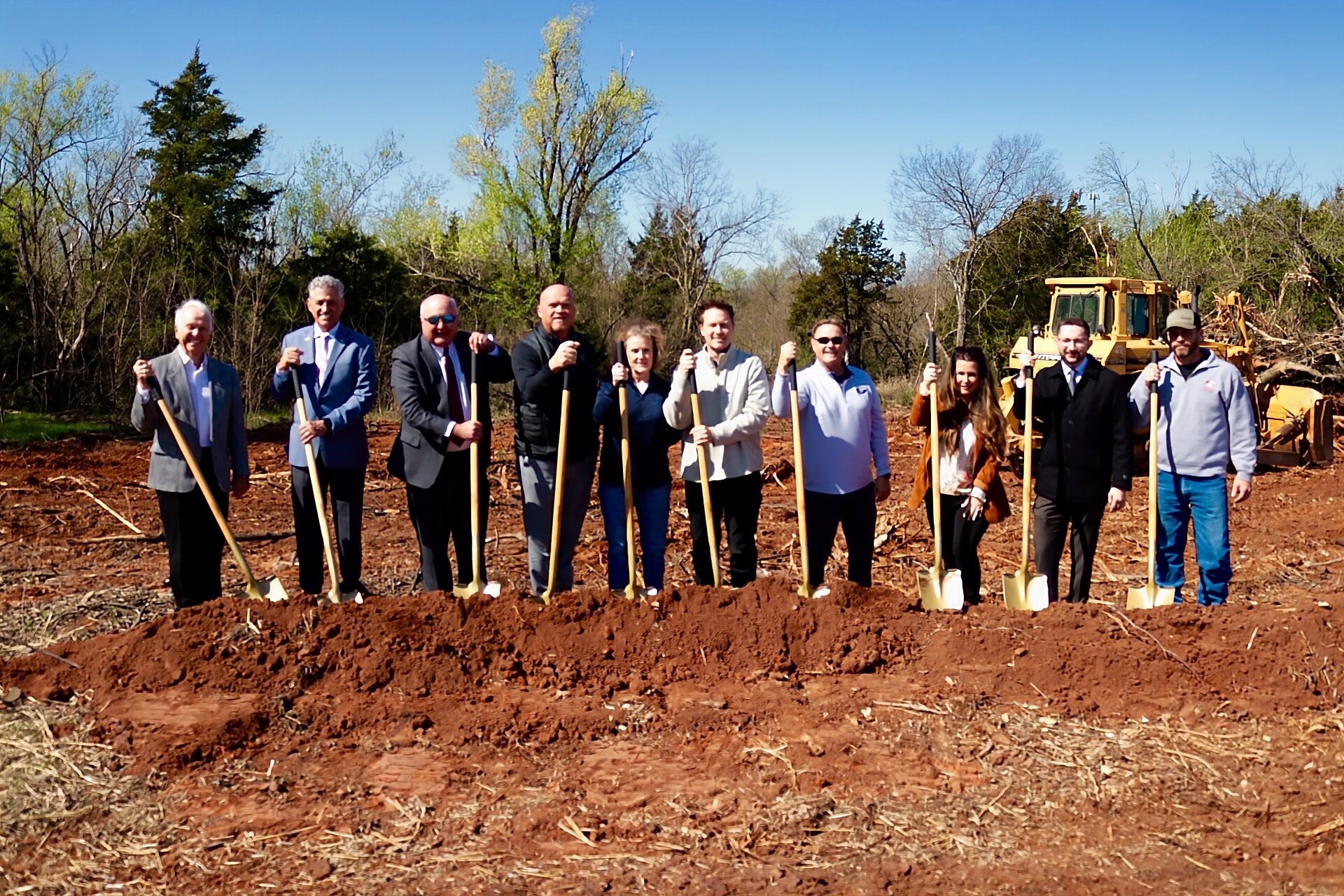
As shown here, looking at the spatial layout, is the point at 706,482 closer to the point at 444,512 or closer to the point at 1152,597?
the point at 444,512

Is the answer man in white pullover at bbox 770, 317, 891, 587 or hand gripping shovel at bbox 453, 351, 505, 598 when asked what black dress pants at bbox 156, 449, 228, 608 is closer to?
hand gripping shovel at bbox 453, 351, 505, 598

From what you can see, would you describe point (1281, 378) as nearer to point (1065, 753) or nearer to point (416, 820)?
point (1065, 753)

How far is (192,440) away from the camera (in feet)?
17.7

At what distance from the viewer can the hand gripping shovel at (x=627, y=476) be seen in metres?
5.34

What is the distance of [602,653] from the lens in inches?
197

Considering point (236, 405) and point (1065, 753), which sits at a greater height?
point (236, 405)

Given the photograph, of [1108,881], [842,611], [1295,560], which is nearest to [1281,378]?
[1295,560]

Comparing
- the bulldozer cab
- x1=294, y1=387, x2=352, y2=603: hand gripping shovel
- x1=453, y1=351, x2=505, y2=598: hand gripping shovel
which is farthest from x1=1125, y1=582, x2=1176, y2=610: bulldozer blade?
the bulldozer cab

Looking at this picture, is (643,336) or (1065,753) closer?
(1065,753)

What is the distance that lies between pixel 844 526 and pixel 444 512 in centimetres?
202

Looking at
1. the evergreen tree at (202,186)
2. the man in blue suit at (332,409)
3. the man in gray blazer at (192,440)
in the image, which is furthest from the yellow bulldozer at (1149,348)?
the evergreen tree at (202,186)

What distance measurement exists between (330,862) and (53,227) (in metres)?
24.8

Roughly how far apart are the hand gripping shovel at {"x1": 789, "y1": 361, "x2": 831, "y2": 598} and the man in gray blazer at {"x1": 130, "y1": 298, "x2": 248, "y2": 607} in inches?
107

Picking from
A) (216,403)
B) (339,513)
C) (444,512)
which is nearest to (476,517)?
(444,512)
